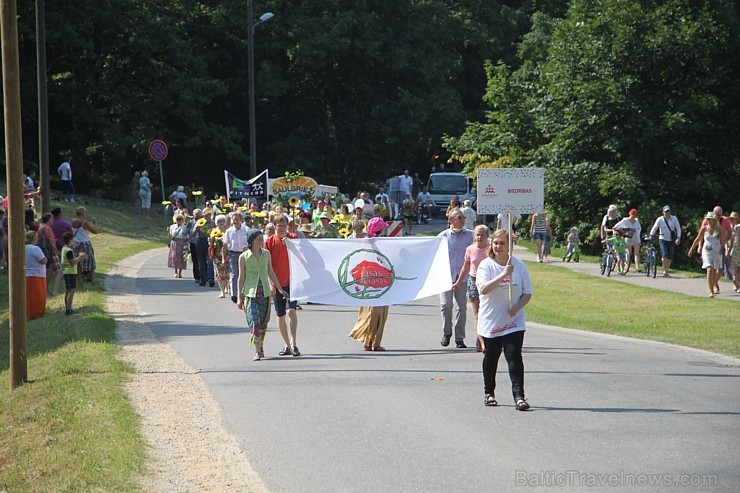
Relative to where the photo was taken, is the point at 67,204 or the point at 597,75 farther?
the point at 67,204

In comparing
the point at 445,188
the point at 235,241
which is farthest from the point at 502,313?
the point at 445,188

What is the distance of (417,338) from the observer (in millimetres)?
15953

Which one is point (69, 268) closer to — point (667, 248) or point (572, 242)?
point (667, 248)

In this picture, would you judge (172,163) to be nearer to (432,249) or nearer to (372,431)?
(432,249)

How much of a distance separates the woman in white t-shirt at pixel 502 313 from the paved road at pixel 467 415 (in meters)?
0.32

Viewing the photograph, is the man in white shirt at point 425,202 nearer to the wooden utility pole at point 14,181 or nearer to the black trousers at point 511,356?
the wooden utility pole at point 14,181

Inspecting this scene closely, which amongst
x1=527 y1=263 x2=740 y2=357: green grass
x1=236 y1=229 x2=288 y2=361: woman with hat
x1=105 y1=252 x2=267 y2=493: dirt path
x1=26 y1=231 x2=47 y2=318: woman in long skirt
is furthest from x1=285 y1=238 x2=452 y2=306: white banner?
x1=26 y1=231 x2=47 y2=318: woman in long skirt

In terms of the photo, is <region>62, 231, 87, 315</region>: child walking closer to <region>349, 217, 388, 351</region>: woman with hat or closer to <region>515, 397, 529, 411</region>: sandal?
<region>349, 217, 388, 351</region>: woman with hat

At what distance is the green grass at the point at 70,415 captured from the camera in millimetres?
8188

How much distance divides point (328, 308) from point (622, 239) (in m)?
10.4

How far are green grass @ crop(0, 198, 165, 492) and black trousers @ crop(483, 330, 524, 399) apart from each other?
11.2 feet

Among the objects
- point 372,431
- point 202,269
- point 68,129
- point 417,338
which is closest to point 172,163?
point 68,129

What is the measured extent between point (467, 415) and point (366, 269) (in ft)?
17.8

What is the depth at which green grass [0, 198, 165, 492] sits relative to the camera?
322 inches
